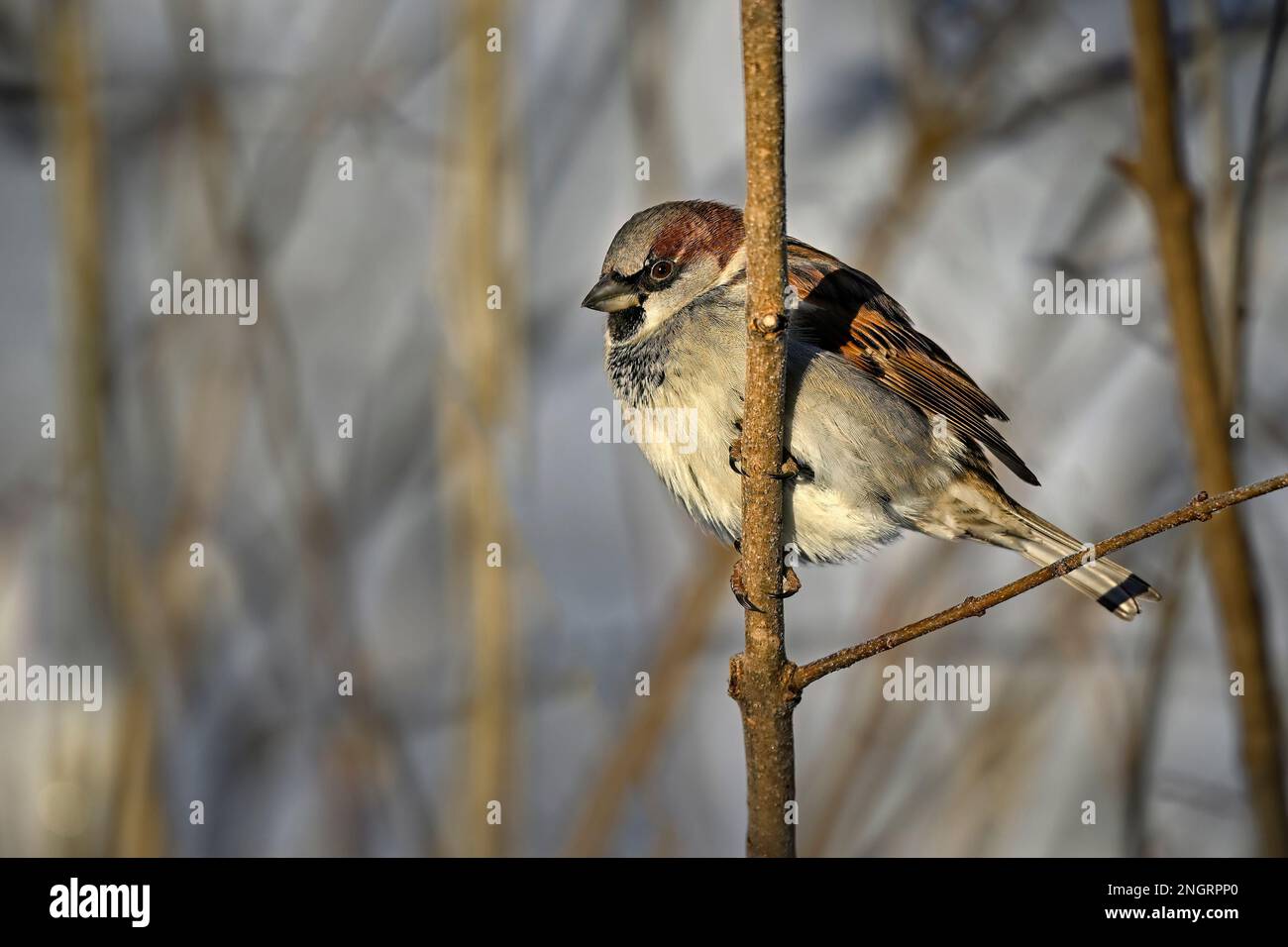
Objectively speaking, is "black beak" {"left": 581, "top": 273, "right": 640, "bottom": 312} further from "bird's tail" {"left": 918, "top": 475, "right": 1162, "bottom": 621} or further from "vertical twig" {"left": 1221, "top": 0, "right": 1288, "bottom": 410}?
"vertical twig" {"left": 1221, "top": 0, "right": 1288, "bottom": 410}

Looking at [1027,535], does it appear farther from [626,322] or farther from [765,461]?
[765,461]

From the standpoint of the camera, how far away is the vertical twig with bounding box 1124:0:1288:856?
3.12 meters

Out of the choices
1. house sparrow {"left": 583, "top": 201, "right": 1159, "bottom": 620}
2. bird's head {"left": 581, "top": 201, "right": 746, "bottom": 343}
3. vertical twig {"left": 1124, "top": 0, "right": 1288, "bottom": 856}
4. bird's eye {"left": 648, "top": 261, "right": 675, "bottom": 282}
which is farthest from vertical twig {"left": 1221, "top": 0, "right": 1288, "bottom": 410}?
bird's eye {"left": 648, "top": 261, "right": 675, "bottom": 282}

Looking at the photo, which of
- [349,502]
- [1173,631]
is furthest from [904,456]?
[349,502]

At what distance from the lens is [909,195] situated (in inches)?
184

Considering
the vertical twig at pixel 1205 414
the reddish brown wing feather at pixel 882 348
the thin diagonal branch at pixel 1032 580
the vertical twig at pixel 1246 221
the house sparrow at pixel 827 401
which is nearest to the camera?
the thin diagonal branch at pixel 1032 580

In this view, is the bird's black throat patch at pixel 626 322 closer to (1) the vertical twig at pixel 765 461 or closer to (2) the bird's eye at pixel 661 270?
(2) the bird's eye at pixel 661 270

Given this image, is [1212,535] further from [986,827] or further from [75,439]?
[75,439]

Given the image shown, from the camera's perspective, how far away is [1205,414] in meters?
3.17

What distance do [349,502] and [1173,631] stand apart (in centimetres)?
282

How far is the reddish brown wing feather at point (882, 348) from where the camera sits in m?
4.00

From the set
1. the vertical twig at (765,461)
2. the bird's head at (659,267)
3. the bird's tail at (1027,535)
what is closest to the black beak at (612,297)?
the bird's head at (659,267)

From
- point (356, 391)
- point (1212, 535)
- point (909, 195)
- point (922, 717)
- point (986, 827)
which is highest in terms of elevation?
point (909, 195)

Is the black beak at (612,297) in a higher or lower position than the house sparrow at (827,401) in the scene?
higher
